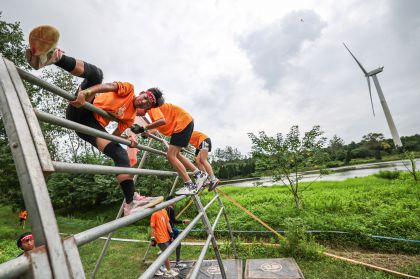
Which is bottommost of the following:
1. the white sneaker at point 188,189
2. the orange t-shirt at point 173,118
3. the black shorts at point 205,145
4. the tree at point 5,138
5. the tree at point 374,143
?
the tree at point 374,143

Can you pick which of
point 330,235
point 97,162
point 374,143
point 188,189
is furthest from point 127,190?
point 374,143

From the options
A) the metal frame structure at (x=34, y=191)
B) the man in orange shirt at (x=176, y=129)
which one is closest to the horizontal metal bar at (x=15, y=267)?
the metal frame structure at (x=34, y=191)

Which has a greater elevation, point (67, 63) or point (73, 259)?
point (67, 63)

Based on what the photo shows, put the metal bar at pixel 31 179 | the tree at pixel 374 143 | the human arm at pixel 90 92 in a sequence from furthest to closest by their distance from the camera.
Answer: the tree at pixel 374 143 → the human arm at pixel 90 92 → the metal bar at pixel 31 179

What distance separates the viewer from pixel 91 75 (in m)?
Answer: 2.16

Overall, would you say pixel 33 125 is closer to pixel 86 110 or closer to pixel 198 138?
pixel 86 110

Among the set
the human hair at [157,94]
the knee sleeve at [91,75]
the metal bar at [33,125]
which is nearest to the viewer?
the metal bar at [33,125]

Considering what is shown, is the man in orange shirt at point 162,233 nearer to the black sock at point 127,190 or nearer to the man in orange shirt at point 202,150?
the man in orange shirt at point 202,150

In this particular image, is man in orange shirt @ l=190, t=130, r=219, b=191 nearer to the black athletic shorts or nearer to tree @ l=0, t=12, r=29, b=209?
the black athletic shorts

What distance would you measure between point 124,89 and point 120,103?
190 millimetres

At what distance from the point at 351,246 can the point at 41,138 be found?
295 inches

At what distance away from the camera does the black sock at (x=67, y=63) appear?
6.24ft

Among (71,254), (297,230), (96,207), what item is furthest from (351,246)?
(96,207)

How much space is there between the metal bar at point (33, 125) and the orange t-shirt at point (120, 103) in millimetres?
1282
